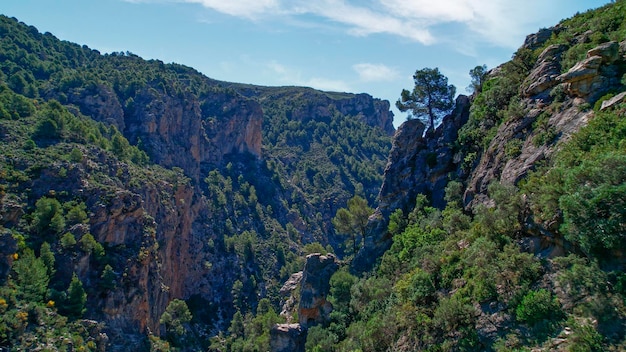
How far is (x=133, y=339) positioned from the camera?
59.3 metres

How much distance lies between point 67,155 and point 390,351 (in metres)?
56.3

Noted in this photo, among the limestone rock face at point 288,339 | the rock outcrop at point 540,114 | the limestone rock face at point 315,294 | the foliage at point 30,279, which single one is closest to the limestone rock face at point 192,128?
the foliage at point 30,279

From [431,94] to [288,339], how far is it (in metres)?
35.1

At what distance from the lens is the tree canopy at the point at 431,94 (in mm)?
58781

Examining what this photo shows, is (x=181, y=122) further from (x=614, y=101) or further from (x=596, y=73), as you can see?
(x=614, y=101)

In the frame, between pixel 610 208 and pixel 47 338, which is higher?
pixel 610 208

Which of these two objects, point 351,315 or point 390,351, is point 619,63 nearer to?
point 390,351

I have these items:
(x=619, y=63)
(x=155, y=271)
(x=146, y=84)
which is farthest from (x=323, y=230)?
(x=619, y=63)

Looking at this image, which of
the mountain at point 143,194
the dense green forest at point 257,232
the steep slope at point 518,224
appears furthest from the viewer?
the mountain at point 143,194

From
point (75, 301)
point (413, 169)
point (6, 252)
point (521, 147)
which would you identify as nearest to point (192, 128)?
point (75, 301)

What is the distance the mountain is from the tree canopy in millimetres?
43454

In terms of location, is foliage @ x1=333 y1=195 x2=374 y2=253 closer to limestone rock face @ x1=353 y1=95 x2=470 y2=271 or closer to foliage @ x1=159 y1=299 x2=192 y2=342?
limestone rock face @ x1=353 y1=95 x2=470 y2=271

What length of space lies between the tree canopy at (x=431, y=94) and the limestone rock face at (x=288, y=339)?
3015 centimetres

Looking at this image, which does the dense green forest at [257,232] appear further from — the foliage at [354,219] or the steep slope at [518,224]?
the foliage at [354,219]
